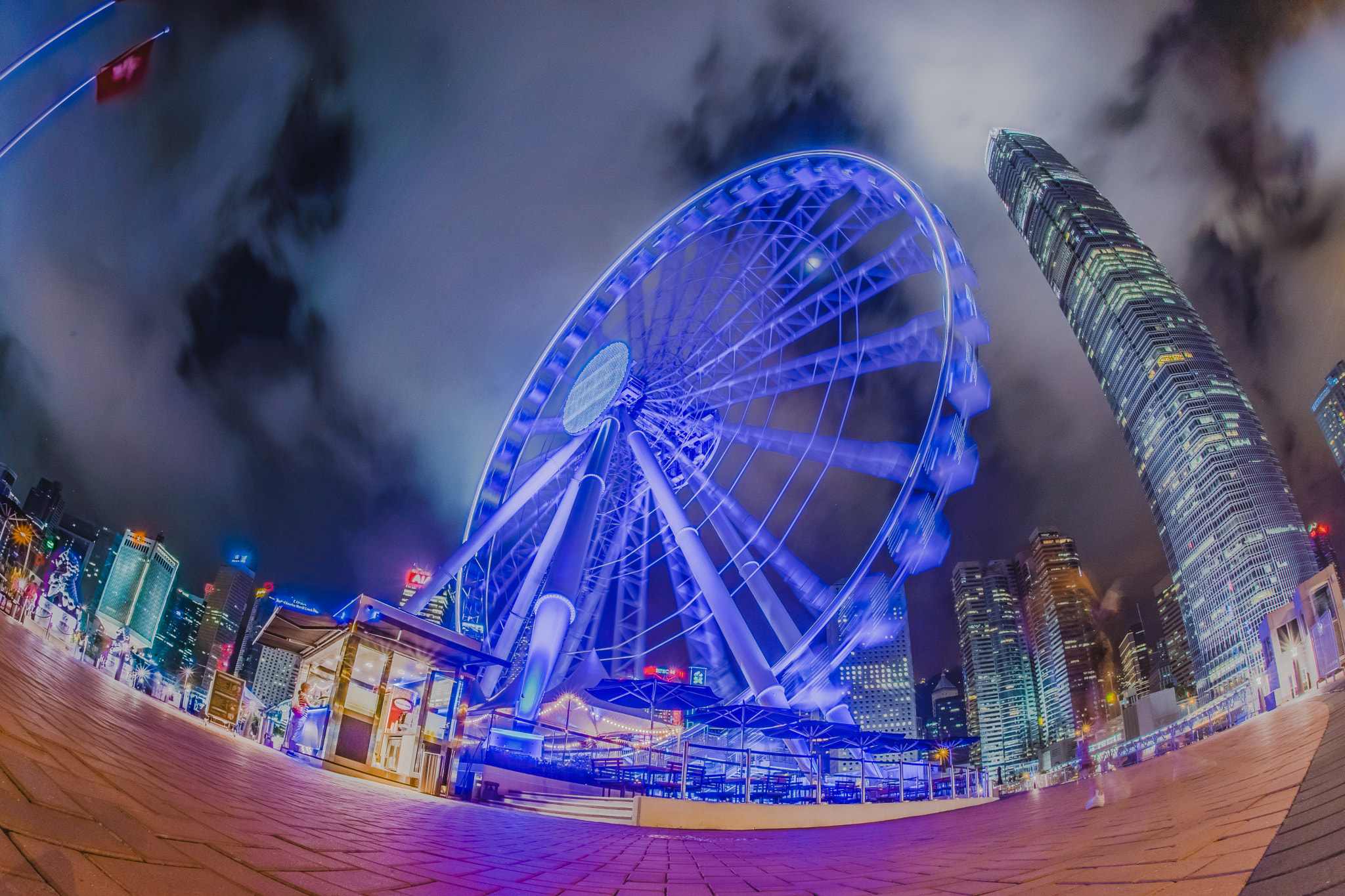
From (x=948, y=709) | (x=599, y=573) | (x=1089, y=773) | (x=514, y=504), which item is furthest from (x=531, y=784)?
(x=948, y=709)

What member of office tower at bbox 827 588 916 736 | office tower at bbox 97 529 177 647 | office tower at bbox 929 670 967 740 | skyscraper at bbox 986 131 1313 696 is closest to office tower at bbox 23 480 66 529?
office tower at bbox 97 529 177 647

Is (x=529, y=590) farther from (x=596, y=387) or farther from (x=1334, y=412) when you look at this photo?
(x=1334, y=412)

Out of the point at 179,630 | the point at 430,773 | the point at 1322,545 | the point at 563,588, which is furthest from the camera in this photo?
the point at 179,630

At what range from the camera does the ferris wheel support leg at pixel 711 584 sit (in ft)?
55.1

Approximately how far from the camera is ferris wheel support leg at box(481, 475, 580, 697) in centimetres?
1989

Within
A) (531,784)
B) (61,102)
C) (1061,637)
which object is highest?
(1061,637)

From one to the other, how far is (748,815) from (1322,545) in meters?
78.6

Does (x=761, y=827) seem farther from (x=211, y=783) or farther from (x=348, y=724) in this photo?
(x=211, y=783)

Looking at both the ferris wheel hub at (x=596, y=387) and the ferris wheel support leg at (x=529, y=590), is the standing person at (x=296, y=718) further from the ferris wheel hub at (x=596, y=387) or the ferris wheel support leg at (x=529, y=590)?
the ferris wheel hub at (x=596, y=387)

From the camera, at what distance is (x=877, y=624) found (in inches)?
616

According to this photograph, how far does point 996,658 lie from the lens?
127562 mm

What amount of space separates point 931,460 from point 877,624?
4145 mm

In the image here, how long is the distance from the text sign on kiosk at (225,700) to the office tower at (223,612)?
426 ft

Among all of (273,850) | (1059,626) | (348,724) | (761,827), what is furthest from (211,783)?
(1059,626)
